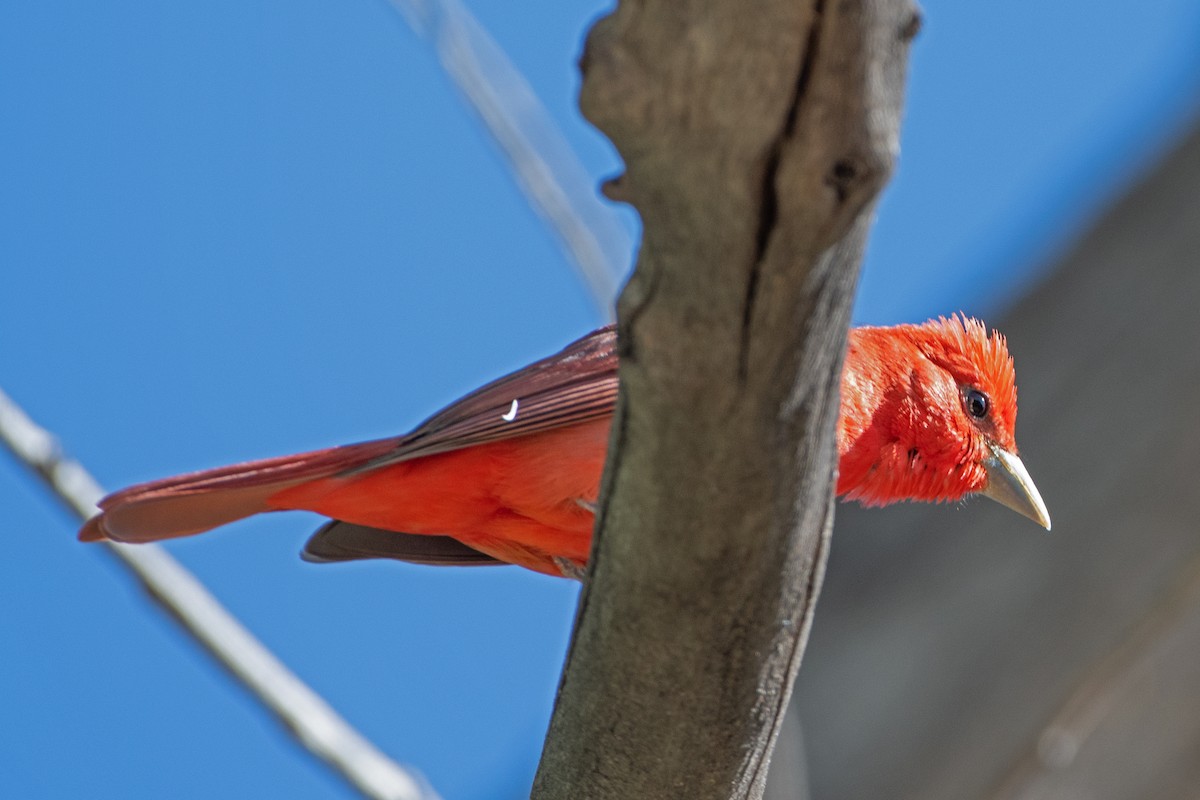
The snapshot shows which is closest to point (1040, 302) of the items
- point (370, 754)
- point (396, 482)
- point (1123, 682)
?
point (1123, 682)

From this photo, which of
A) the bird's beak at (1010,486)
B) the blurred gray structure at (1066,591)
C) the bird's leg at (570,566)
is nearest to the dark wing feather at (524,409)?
the bird's leg at (570,566)

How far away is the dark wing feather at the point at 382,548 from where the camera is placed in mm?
4180

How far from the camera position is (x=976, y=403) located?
417cm

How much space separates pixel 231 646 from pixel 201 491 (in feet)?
2.11

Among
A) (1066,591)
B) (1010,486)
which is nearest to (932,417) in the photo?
(1010,486)

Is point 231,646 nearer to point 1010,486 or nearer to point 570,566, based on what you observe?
point 570,566

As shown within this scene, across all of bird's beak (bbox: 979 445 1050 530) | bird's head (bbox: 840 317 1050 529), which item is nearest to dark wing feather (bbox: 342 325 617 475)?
bird's head (bbox: 840 317 1050 529)

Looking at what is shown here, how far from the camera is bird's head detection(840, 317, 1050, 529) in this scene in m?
3.89

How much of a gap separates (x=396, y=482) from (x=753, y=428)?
2.03 meters

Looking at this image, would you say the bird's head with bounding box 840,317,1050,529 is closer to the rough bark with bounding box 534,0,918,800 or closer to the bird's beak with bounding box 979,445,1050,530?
the bird's beak with bounding box 979,445,1050,530

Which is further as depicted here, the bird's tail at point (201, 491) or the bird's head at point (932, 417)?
the bird's head at point (932, 417)

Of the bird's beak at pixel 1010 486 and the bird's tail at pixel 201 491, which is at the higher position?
the bird's tail at pixel 201 491

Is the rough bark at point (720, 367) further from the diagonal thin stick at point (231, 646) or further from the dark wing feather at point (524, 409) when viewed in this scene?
the dark wing feather at point (524, 409)

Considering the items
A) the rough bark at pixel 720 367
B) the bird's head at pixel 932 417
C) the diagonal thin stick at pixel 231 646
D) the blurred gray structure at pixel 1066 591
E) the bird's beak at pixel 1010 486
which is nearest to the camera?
the rough bark at pixel 720 367
